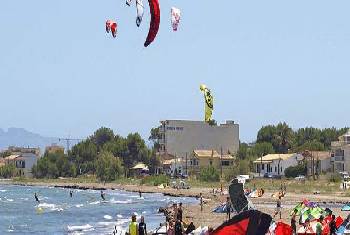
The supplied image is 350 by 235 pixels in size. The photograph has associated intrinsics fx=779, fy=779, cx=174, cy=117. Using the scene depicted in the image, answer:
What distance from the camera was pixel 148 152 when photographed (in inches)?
4577

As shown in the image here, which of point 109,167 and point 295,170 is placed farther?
point 109,167

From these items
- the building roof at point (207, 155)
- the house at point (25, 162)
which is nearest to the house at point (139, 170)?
the building roof at point (207, 155)

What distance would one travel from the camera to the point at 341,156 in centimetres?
8850

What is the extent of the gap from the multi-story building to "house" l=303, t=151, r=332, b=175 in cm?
118

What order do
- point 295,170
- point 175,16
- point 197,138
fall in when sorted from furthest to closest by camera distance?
point 197,138
point 295,170
point 175,16

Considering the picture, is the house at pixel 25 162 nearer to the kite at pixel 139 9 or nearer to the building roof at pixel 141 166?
the building roof at pixel 141 166

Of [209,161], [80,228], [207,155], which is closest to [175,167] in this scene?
[207,155]

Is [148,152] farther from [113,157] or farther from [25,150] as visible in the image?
[25,150]

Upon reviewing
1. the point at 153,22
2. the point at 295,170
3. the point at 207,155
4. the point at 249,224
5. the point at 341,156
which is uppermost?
the point at 207,155

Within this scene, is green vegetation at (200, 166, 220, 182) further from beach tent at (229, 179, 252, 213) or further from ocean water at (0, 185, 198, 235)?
beach tent at (229, 179, 252, 213)

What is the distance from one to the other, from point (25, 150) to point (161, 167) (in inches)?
2196

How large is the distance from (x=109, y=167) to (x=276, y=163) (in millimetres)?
30062

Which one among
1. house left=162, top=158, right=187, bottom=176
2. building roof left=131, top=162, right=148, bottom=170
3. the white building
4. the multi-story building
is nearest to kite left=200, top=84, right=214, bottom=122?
the multi-story building

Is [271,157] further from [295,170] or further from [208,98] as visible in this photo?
[208,98]
